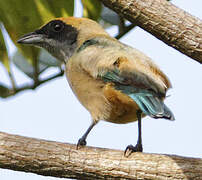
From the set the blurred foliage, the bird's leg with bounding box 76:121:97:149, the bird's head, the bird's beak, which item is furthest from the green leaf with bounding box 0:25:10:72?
the bird's leg with bounding box 76:121:97:149

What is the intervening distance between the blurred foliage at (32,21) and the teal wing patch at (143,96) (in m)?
0.50

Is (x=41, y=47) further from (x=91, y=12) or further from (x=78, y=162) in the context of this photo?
(x=78, y=162)

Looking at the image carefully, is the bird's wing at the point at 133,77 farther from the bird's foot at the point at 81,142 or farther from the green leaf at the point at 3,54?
the green leaf at the point at 3,54

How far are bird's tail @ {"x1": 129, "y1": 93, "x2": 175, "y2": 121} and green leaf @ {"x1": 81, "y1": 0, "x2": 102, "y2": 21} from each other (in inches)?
38.2

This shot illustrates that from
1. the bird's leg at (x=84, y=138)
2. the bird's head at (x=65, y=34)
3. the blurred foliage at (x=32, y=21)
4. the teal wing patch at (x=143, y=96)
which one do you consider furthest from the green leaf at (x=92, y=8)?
the bird's leg at (x=84, y=138)

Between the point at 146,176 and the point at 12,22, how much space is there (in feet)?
6.04

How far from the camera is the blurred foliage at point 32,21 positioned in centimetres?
489

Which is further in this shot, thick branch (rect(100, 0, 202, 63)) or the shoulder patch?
the shoulder patch

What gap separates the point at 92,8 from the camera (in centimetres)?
495

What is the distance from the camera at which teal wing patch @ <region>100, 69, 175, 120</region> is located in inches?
160

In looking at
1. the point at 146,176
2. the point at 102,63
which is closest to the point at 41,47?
the point at 102,63

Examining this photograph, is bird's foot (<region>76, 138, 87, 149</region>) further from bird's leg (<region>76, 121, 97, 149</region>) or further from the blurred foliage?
the blurred foliage

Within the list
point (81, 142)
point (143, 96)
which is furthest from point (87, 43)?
point (143, 96)

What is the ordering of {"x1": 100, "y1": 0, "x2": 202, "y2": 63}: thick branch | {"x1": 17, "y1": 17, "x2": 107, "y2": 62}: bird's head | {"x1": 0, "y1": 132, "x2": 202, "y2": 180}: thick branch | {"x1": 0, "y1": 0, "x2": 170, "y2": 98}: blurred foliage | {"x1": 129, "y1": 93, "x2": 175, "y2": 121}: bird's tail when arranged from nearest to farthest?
{"x1": 129, "y1": 93, "x2": 175, "y2": 121}: bird's tail → {"x1": 100, "y1": 0, "x2": 202, "y2": 63}: thick branch → {"x1": 0, "y1": 132, "x2": 202, "y2": 180}: thick branch → {"x1": 0, "y1": 0, "x2": 170, "y2": 98}: blurred foliage → {"x1": 17, "y1": 17, "x2": 107, "y2": 62}: bird's head
